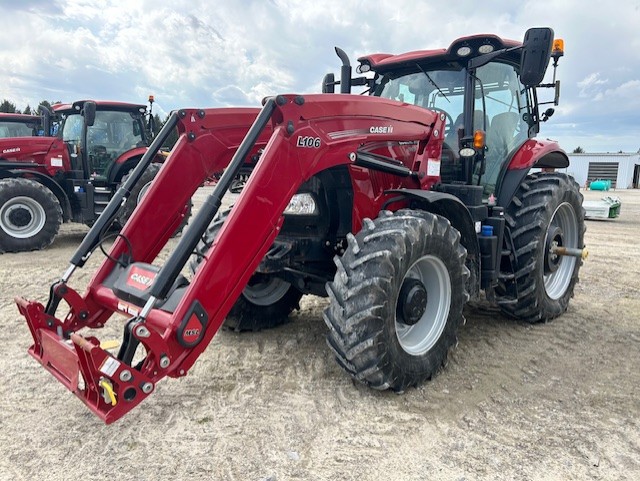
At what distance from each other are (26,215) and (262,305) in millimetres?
5520

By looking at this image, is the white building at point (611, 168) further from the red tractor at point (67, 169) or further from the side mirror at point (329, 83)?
the side mirror at point (329, 83)

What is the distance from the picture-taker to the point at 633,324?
4.53m

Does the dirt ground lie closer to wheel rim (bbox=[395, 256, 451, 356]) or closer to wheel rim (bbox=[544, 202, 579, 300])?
wheel rim (bbox=[395, 256, 451, 356])

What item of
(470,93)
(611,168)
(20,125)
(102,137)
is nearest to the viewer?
(470,93)

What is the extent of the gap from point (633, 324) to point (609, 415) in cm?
200

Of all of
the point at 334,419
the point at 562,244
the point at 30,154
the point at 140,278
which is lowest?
the point at 334,419

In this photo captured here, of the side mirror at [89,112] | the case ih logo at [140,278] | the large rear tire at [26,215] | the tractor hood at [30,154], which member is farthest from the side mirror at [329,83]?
the tractor hood at [30,154]

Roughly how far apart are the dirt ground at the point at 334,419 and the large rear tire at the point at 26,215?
13.1 ft

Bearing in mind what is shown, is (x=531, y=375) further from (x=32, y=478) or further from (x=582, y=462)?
(x=32, y=478)

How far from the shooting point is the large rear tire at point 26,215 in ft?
24.9

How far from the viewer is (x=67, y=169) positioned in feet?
28.1

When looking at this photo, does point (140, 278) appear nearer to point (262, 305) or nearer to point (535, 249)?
point (262, 305)

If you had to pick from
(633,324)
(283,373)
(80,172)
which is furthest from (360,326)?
(80,172)

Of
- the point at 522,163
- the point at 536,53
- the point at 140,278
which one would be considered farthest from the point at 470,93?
the point at 140,278
